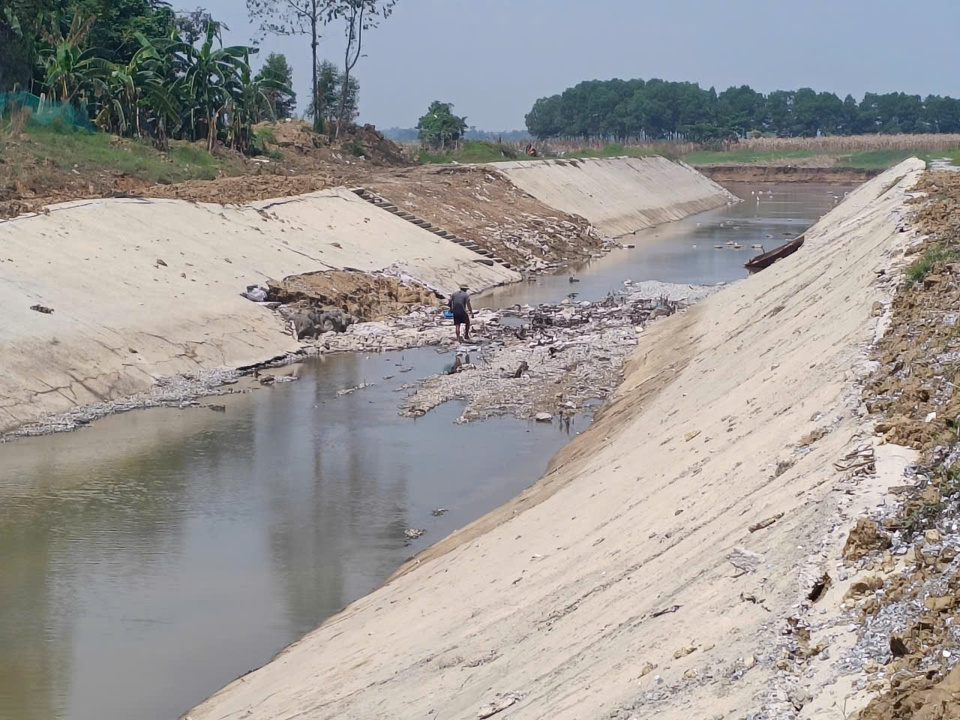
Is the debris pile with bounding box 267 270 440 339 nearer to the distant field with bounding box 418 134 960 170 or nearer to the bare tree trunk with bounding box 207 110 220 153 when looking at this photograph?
the bare tree trunk with bounding box 207 110 220 153

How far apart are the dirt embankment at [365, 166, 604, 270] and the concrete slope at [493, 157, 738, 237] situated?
8.20ft

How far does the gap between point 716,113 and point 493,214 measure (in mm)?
106519

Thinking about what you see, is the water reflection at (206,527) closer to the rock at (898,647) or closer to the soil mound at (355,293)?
the soil mound at (355,293)

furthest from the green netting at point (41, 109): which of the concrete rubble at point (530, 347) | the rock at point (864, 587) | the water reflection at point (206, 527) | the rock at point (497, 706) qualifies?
the rock at point (864, 587)

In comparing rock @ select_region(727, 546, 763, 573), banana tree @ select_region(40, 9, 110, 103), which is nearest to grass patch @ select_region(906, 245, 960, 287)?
rock @ select_region(727, 546, 763, 573)

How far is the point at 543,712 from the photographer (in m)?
6.88

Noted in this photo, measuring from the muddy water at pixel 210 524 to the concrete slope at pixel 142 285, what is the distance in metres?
1.69

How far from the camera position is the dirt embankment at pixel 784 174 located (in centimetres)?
9606

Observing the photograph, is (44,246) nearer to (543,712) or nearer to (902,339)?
(902,339)

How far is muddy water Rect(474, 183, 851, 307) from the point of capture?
3688cm

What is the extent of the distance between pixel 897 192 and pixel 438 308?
11428mm

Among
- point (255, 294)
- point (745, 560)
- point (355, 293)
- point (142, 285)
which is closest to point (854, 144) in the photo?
point (355, 293)

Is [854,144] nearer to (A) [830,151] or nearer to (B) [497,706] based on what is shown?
(A) [830,151]

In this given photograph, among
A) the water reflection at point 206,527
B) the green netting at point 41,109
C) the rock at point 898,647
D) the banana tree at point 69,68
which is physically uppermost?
the banana tree at point 69,68
